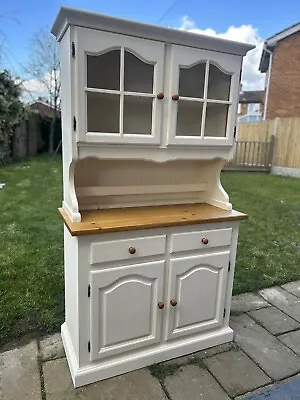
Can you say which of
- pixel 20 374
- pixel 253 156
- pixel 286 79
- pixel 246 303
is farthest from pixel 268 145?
pixel 20 374

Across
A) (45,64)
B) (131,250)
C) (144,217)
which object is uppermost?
(45,64)

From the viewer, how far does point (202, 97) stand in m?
1.49

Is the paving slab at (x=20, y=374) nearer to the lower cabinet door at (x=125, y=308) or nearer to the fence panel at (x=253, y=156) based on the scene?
the lower cabinet door at (x=125, y=308)

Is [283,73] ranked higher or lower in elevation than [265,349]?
higher

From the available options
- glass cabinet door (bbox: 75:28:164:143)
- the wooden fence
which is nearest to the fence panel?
the wooden fence

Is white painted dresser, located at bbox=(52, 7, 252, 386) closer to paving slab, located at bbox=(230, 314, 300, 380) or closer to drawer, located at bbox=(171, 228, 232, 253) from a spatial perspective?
drawer, located at bbox=(171, 228, 232, 253)

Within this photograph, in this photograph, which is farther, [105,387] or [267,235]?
[267,235]

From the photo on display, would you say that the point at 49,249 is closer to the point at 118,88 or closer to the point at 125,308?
the point at 125,308

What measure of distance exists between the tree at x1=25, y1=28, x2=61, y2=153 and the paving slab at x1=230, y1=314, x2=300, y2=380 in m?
10.6

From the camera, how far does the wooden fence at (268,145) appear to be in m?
7.74

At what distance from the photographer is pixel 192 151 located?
59.3 inches

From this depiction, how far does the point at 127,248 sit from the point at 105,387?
2.23 feet

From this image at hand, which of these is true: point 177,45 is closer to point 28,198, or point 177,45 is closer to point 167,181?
point 167,181

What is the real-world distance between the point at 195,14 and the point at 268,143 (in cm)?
517
